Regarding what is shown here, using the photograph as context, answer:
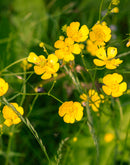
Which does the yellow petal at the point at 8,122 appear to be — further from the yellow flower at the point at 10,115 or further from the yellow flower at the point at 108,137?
the yellow flower at the point at 108,137

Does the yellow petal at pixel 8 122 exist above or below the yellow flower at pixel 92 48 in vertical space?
below

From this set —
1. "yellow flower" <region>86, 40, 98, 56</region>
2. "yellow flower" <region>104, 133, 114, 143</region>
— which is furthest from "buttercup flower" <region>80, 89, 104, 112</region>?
"yellow flower" <region>104, 133, 114, 143</region>

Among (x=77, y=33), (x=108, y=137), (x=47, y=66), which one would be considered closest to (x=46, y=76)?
(x=47, y=66)

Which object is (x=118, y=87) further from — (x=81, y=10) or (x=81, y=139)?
(x=81, y=10)

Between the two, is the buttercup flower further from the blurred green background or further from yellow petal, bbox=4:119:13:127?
yellow petal, bbox=4:119:13:127

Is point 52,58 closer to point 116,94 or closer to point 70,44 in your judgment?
point 70,44

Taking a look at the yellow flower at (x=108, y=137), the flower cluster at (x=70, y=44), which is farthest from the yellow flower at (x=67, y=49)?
the yellow flower at (x=108, y=137)

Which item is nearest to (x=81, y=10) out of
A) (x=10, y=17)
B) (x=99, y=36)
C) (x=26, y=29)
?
(x=26, y=29)
